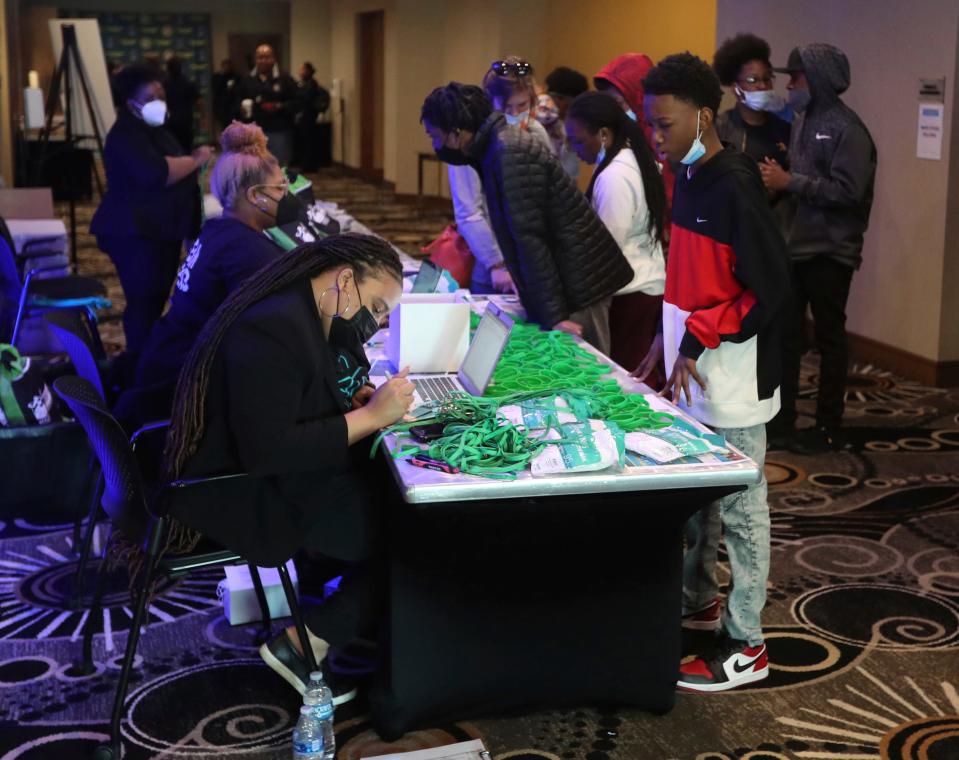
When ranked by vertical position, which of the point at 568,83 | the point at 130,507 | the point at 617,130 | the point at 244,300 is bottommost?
the point at 130,507

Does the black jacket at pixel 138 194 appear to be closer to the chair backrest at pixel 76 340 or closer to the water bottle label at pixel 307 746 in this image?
the chair backrest at pixel 76 340

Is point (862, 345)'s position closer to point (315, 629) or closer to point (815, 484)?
point (815, 484)

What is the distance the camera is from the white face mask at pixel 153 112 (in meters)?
→ 5.56

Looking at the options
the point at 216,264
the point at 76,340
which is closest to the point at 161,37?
the point at 216,264

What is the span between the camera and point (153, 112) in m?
5.58

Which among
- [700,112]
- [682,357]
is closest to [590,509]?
[682,357]

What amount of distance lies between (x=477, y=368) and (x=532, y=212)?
749mm

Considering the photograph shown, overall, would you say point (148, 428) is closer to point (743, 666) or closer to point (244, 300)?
point (244, 300)

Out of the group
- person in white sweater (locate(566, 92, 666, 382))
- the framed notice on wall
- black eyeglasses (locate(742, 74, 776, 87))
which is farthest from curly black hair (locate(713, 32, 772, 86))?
the framed notice on wall

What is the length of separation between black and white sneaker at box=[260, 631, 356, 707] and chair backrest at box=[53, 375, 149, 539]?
46 cm

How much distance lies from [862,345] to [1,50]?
8.97 metres

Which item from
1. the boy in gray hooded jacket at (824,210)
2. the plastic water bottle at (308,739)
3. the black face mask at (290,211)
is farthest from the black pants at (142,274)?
the plastic water bottle at (308,739)

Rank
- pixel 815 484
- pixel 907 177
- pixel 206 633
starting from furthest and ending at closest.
→ pixel 907 177 < pixel 815 484 < pixel 206 633

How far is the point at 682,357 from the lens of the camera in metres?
2.94
